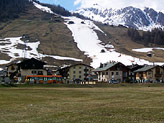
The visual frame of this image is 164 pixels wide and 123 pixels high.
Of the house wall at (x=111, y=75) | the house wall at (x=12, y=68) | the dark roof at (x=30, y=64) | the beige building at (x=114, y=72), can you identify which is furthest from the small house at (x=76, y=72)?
the house wall at (x=12, y=68)

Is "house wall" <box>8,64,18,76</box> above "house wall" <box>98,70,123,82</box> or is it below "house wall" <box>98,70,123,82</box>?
above

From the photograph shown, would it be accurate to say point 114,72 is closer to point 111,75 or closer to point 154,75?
point 111,75

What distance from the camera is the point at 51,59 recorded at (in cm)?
17200

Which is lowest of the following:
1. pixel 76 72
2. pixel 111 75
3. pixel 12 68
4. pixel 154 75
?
pixel 111 75

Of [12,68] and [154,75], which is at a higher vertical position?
[12,68]

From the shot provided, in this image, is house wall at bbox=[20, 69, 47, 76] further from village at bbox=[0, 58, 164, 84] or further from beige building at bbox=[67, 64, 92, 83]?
beige building at bbox=[67, 64, 92, 83]

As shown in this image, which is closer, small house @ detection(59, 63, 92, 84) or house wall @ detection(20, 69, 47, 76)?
house wall @ detection(20, 69, 47, 76)

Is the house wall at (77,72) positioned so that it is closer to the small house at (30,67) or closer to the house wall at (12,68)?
the small house at (30,67)

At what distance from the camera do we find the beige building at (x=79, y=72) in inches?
4614

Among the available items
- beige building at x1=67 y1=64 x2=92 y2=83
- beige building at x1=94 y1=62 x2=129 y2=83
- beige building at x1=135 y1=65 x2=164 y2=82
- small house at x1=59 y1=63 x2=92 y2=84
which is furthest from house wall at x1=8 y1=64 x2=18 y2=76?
beige building at x1=135 y1=65 x2=164 y2=82

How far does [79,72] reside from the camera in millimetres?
118750

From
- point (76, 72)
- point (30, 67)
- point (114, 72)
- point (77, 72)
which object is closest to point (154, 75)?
point (114, 72)

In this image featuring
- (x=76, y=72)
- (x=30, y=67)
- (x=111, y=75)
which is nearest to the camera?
(x=111, y=75)

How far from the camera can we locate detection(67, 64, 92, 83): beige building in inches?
4614
